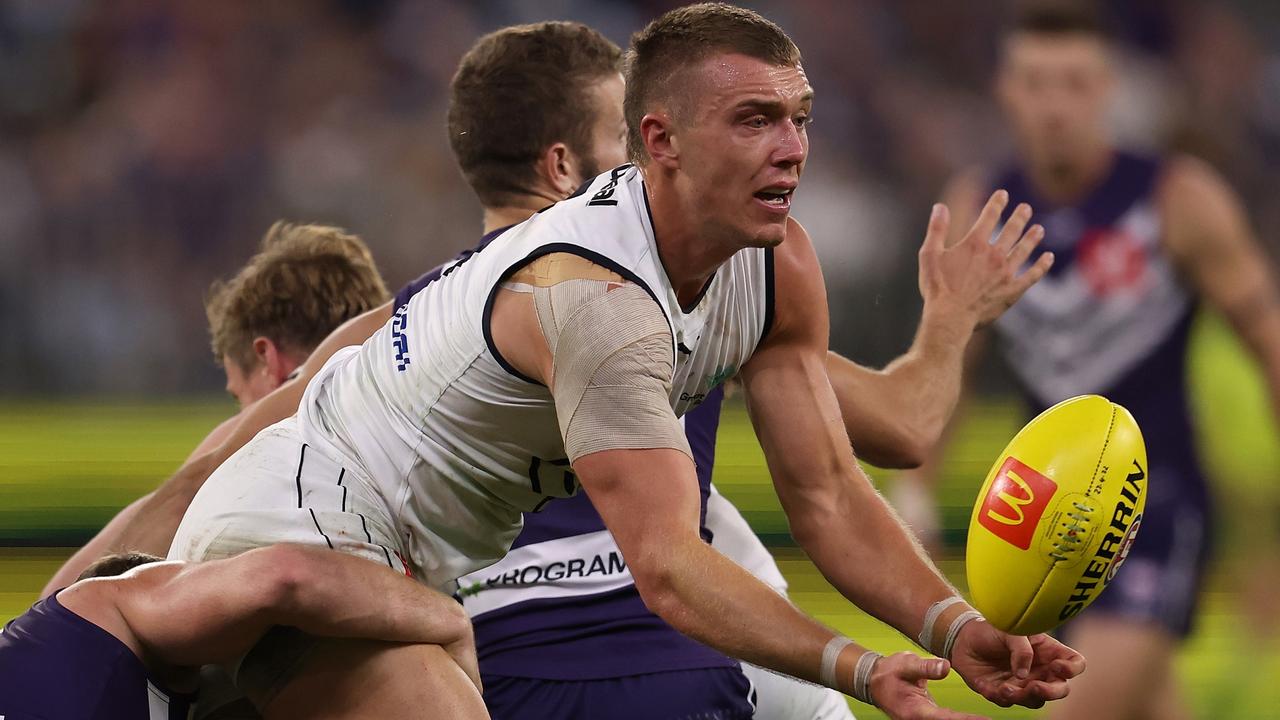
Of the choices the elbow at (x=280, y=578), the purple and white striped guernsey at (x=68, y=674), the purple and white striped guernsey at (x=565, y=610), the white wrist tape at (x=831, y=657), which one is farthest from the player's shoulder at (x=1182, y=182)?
the purple and white striped guernsey at (x=68, y=674)

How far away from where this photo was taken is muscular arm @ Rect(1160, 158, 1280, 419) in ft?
23.7

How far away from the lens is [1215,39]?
39.8 ft

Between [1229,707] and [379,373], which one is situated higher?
[379,373]

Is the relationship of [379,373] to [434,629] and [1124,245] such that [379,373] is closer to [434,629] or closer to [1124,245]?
[434,629]

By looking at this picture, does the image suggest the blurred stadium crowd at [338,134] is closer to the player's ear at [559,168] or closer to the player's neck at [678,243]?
the player's ear at [559,168]

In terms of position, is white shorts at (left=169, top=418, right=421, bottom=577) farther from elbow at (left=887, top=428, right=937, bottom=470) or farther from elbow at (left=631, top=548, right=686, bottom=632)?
elbow at (left=887, top=428, right=937, bottom=470)

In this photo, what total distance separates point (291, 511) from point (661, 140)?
3.49 ft

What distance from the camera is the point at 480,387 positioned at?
3.18 metres

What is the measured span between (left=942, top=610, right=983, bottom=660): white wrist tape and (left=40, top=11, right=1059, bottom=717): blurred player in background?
39.0 inches

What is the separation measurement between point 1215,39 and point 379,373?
1028cm

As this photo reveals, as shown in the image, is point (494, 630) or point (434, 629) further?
point (494, 630)

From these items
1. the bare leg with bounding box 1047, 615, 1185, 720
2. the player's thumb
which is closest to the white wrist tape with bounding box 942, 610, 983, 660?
the player's thumb

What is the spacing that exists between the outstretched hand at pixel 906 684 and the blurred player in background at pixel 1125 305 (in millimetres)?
4084

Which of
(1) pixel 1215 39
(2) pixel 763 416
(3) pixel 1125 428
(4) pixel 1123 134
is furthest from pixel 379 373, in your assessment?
(1) pixel 1215 39
